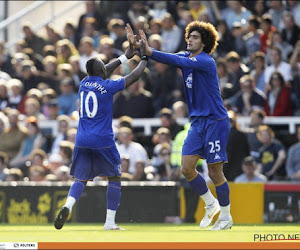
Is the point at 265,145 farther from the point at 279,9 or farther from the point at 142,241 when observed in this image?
the point at 142,241

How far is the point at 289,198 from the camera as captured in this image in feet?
49.6

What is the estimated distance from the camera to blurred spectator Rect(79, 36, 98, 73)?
20.3 metres

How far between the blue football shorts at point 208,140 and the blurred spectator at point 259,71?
626cm

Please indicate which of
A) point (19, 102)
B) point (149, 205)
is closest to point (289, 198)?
point (149, 205)

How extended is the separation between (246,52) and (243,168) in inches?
→ 150

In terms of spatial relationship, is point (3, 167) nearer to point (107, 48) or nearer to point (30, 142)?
point (30, 142)

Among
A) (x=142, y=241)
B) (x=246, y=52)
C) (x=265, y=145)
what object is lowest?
(x=142, y=241)

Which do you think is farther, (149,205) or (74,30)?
(74,30)

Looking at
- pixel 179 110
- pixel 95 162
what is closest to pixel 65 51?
pixel 179 110

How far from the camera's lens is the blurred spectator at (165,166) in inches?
656

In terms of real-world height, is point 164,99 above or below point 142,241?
above

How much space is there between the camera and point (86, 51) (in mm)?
20312

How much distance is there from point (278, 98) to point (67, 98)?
4543mm

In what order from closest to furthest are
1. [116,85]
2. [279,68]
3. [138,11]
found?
[116,85] < [279,68] < [138,11]
